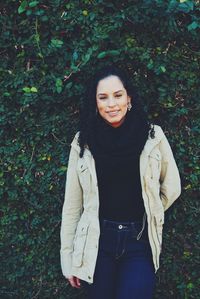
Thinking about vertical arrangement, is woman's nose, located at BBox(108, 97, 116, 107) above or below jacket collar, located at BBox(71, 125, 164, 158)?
above

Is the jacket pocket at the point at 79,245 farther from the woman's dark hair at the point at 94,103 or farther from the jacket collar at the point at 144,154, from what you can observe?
the woman's dark hair at the point at 94,103

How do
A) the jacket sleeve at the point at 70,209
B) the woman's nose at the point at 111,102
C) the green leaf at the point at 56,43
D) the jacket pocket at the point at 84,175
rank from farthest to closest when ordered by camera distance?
the green leaf at the point at 56,43
the jacket sleeve at the point at 70,209
the jacket pocket at the point at 84,175
the woman's nose at the point at 111,102

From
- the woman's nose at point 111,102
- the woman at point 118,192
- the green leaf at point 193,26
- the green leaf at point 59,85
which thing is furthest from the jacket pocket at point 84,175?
the green leaf at point 193,26

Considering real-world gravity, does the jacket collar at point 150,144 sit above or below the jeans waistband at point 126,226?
above

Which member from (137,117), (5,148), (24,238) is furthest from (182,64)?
(24,238)

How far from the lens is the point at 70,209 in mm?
3287

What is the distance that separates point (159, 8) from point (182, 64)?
1.63 feet

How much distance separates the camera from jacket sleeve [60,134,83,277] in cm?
325

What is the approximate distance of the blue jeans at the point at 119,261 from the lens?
304 centimetres

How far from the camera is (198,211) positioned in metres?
3.61

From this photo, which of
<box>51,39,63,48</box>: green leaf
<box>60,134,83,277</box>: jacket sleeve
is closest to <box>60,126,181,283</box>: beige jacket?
<box>60,134,83,277</box>: jacket sleeve

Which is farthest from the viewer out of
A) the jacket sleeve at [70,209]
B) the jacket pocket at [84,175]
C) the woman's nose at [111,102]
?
the jacket sleeve at [70,209]

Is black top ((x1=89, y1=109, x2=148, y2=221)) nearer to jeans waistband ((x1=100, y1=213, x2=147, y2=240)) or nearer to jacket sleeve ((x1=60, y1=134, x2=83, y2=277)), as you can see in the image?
jeans waistband ((x1=100, y1=213, x2=147, y2=240))

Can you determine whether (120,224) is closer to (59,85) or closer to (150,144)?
(150,144)
